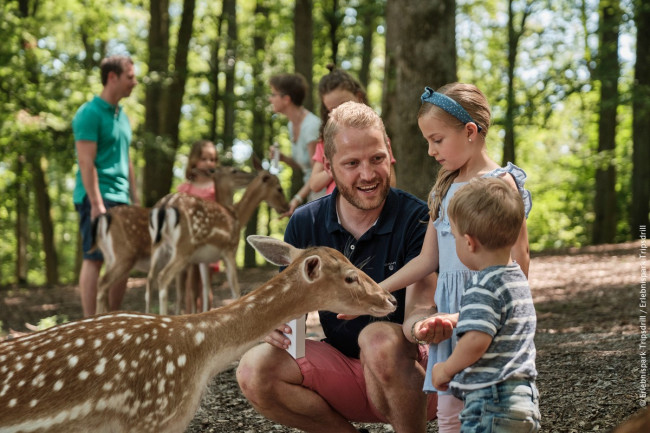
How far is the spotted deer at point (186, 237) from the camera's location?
771 cm

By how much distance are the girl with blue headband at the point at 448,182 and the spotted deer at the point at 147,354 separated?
0.23 m

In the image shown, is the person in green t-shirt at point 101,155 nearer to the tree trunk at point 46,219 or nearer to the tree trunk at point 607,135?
the tree trunk at point 607,135

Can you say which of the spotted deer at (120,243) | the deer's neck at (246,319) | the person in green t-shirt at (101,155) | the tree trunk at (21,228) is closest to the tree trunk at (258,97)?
the tree trunk at (21,228)

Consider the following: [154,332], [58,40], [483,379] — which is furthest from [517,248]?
[58,40]

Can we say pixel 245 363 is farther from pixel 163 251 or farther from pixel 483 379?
pixel 163 251

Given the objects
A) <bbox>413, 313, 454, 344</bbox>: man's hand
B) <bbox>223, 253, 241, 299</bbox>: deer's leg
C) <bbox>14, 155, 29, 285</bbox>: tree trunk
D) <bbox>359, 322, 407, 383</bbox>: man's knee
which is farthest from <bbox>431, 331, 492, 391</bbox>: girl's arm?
<bbox>14, 155, 29, 285</bbox>: tree trunk

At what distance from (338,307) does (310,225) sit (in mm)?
599

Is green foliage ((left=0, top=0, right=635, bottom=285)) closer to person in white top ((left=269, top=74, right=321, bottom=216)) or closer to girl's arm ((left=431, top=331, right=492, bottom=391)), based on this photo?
person in white top ((left=269, top=74, right=321, bottom=216))

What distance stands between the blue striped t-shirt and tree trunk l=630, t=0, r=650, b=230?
1295 cm

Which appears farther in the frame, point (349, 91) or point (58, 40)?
point (58, 40)

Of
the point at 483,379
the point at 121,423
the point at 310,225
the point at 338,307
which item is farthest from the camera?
the point at 310,225

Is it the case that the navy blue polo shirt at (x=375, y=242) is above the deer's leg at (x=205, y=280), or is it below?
above

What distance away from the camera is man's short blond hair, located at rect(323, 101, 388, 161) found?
3705mm

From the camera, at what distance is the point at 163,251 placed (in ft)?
25.9
